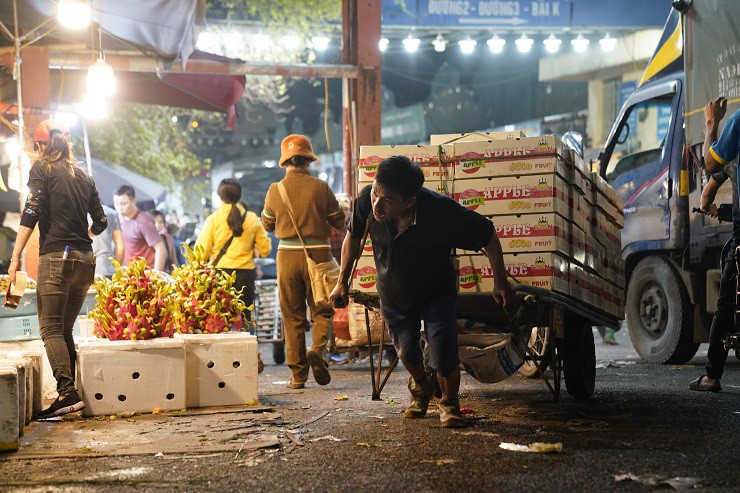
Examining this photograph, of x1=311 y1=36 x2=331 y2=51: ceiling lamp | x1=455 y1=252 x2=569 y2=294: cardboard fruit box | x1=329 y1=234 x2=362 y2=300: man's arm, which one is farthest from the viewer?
x1=311 y1=36 x2=331 y2=51: ceiling lamp

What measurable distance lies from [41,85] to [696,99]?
24.4 ft

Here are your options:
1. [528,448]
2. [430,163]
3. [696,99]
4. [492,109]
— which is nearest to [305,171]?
[430,163]

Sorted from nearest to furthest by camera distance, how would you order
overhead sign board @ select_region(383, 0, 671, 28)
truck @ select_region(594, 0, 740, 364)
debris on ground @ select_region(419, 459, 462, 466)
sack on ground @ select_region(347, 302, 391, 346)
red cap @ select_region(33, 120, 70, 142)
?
debris on ground @ select_region(419, 459, 462, 466), red cap @ select_region(33, 120, 70, 142), truck @ select_region(594, 0, 740, 364), sack on ground @ select_region(347, 302, 391, 346), overhead sign board @ select_region(383, 0, 671, 28)

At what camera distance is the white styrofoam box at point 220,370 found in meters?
8.05

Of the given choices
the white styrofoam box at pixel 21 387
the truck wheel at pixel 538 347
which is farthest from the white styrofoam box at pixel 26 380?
the truck wheel at pixel 538 347

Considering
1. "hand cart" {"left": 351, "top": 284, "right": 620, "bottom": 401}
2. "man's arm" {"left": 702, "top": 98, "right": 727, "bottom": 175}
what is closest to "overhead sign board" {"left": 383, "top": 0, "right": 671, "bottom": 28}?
"man's arm" {"left": 702, "top": 98, "right": 727, "bottom": 175}

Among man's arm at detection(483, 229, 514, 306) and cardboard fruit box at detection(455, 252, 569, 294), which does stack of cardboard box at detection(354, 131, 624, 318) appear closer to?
cardboard fruit box at detection(455, 252, 569, 294)

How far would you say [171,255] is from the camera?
50.2 ft

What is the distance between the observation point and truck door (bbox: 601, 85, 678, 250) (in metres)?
11.3

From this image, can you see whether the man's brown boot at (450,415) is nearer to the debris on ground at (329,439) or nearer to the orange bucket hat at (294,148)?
the debris on ground at (329,439)

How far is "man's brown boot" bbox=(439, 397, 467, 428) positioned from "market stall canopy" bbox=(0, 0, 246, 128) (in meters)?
6.73

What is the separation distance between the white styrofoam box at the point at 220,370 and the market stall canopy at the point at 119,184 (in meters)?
10.5

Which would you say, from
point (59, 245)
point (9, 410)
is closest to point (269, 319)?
point (59, 245)

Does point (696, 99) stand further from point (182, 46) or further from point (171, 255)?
point (171, 255)
